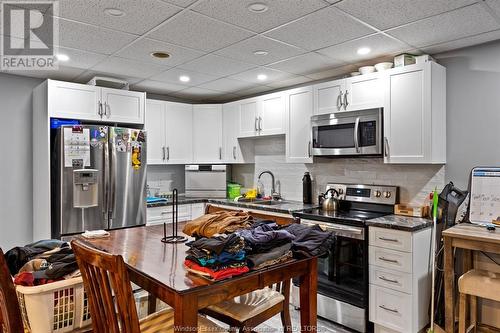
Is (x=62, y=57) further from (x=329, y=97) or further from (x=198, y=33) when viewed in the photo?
(x=329, y=97)

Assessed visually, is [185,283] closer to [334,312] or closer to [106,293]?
[106,293]

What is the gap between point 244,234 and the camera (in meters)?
1.67

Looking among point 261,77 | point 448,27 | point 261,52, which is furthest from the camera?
point 261,77

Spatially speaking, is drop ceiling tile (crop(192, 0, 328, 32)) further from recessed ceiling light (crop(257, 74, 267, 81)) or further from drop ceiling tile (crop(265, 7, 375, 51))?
recessed ceiling light (crop(257, 74, 267, 81))

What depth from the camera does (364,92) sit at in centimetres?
327

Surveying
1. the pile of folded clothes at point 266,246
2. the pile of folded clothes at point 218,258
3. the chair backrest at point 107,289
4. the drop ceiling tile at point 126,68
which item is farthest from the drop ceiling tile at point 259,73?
the chair backrest at point 107,289

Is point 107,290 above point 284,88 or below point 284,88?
below

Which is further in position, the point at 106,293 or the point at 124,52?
the point at 124,52

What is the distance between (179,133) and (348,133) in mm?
2385

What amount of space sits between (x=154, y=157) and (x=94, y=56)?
1.62m

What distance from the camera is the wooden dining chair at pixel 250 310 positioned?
6.38 feet

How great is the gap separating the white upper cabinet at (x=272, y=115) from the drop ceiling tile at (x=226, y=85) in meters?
0.30

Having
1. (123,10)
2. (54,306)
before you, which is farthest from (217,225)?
(123,10)

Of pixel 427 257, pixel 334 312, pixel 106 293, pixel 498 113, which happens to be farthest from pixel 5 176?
pixel 498 113
